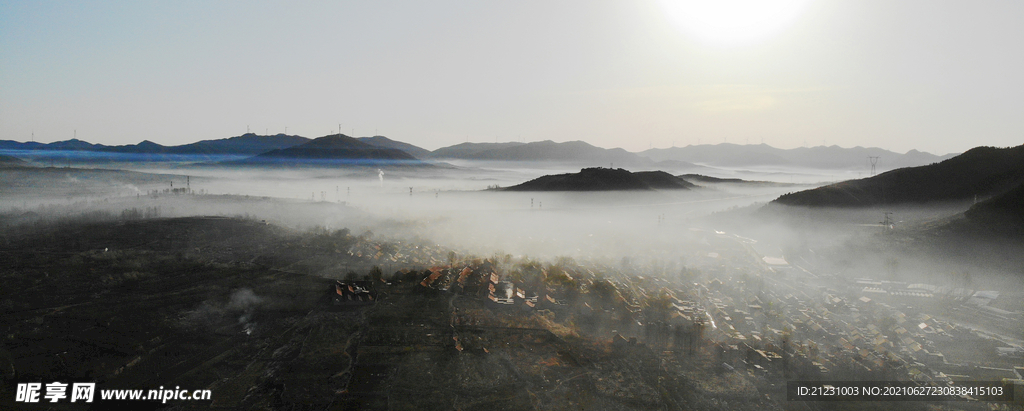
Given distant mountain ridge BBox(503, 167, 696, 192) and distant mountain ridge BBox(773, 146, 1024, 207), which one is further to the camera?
distant mountain ridge BBox(503, 167, 696, 192)

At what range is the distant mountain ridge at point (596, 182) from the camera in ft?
534

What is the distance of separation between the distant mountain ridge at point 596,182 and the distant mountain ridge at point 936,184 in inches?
2848

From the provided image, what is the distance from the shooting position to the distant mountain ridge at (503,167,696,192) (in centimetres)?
16275

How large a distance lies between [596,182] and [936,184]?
312 feet

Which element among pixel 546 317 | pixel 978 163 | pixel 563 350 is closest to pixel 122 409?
pixel 563 350

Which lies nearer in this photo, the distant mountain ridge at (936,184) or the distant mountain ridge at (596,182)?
the distant mountain ridge at (936,184)

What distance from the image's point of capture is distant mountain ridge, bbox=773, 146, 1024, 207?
71.6 metres

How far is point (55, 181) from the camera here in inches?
6265

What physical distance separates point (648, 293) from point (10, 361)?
32.3m

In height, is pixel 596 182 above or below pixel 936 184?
below

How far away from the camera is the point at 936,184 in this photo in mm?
79062

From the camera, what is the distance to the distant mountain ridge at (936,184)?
71.6 m

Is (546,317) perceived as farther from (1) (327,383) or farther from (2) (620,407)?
(1) (327,383)

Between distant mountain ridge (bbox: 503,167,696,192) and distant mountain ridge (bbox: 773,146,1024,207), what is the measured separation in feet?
237
